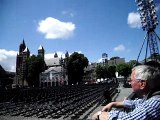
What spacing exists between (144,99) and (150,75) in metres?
0.23

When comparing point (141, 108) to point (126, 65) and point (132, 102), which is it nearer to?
point (132, 102)

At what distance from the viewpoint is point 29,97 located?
3134 cm

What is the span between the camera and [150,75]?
8.01ft

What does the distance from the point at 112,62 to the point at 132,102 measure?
172772 mm

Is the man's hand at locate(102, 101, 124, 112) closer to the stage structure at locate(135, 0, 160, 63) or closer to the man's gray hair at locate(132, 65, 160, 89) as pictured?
the man's gray hair at locate(132, 65, 160, 89)

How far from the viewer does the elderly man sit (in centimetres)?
213

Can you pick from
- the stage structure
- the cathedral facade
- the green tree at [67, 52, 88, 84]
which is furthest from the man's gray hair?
the cathedral facade

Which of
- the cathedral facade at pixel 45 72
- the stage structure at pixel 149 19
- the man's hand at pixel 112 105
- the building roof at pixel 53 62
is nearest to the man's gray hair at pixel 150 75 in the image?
the man's hand at pixel 112 105

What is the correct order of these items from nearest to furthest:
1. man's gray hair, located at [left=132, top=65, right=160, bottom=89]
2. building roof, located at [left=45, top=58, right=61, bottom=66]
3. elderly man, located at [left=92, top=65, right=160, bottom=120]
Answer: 1. elderly man, located at [left=92, top=65, right=160, bottom=120]
2. man's gray hair, located at [left=132, top=65, right=160, bottom=89]
3. building roof, located at [left=45, top=58, right=61, bottom=66]

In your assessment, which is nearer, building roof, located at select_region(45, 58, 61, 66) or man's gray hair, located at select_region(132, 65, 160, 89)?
man's gray hair, located at select_region(132, 65, 160, 89)

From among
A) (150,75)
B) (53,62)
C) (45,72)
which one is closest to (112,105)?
(150,75)

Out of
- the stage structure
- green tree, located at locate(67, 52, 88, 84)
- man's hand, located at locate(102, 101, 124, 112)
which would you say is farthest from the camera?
green tree, located at locate(67, 52, 88, 84)

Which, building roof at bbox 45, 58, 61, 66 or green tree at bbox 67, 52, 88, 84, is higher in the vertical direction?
building roof at bbox 45, 58, 61, 66

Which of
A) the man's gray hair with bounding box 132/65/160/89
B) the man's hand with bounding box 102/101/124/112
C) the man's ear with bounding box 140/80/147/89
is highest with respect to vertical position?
the man's gray hair with bounding box 132/65/160/89
